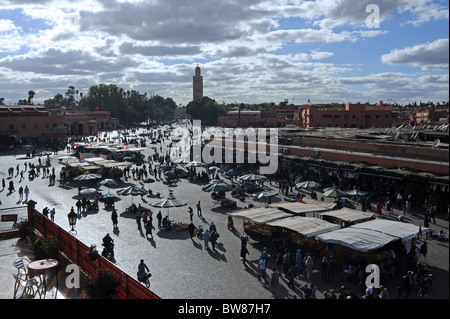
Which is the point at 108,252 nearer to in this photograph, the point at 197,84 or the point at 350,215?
the point at 350,215

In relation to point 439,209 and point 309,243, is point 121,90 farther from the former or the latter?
point 439,209

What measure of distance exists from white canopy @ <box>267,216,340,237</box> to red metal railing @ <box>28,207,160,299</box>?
6.20 metres

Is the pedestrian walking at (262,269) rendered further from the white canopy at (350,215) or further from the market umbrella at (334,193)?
the market umbrella at (334,193)

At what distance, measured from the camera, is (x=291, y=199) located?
23109mm

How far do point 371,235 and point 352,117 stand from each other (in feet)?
173

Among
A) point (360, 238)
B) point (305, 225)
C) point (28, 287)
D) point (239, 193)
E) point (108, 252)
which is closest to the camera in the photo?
point (28, 287)

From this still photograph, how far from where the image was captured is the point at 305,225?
44.1 feet

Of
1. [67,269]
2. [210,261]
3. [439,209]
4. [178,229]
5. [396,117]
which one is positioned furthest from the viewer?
[396,117]

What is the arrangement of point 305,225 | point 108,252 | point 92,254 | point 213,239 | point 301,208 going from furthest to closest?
point 301,208
point 213,239
point 108,252
point 305,225
point 92,254

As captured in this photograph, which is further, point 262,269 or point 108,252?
point 108,252

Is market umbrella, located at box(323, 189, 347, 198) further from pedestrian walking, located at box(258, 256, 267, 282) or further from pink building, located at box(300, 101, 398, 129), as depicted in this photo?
pink building, located at box(300, 101, 398, 129)

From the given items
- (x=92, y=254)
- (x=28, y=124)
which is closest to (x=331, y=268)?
(x=92, y=254)
